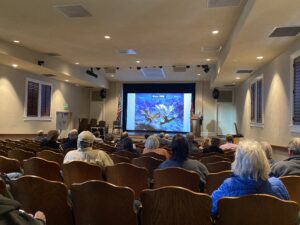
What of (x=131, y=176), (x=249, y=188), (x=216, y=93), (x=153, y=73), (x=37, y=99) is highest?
(x=153, y=73)

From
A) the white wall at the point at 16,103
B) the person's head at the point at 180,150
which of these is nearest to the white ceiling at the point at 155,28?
the white wall at the point at 16,103

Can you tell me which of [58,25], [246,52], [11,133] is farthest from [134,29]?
[11,133]

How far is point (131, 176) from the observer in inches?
126

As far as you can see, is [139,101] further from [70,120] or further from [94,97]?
[70,120]

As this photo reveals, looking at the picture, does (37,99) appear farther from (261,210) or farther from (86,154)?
(261,210)

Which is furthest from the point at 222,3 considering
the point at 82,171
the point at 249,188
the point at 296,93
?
the point at 249,188

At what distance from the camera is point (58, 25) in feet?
22.9

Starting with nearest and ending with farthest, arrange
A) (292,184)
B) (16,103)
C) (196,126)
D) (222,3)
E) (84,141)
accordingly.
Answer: (292,184)
(84,141)
(222,3)
(16,103)
(196,126)

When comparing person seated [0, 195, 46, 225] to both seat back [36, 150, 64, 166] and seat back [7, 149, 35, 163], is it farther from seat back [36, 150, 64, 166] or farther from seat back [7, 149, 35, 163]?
seat back [7, 149, 35, 163]

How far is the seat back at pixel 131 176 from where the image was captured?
3152 millimetres

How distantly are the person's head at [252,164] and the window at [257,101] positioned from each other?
7.61 m

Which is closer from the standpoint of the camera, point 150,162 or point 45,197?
point 45,197

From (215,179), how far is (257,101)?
7634 millimetres

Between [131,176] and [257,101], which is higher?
[257,101]
